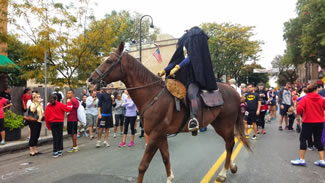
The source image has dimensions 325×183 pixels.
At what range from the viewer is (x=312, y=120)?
17.5ft

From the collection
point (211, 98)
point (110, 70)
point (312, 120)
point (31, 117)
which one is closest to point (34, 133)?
point (31, 117)

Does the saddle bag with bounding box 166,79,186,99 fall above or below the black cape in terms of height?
below

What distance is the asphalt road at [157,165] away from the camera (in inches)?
178

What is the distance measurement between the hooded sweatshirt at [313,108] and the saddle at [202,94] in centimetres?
268

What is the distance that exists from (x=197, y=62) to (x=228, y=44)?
1182 inches

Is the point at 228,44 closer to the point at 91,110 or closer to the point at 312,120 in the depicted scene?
the point at 91,110

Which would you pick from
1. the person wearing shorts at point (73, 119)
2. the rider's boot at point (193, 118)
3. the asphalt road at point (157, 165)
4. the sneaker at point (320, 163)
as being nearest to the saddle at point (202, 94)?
the rider's boot at point (193, 118)

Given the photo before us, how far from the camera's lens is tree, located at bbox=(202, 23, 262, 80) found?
3138 cm

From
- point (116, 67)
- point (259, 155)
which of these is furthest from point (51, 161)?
point (259, 155)

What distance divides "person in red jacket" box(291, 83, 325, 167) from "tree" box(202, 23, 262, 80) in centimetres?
2685

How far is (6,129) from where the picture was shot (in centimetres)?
827

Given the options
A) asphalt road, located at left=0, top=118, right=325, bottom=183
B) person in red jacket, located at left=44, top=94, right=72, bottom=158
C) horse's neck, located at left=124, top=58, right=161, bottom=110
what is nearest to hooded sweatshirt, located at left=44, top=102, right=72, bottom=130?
person in red jacket, located at left=44, top=94, right=72, bottom=158

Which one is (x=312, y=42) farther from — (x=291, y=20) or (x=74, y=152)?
(x=74, y=152)

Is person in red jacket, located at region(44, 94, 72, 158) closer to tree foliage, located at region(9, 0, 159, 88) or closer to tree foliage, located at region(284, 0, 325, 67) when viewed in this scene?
tree foliage, located at region(9, 0, 159, 88)
